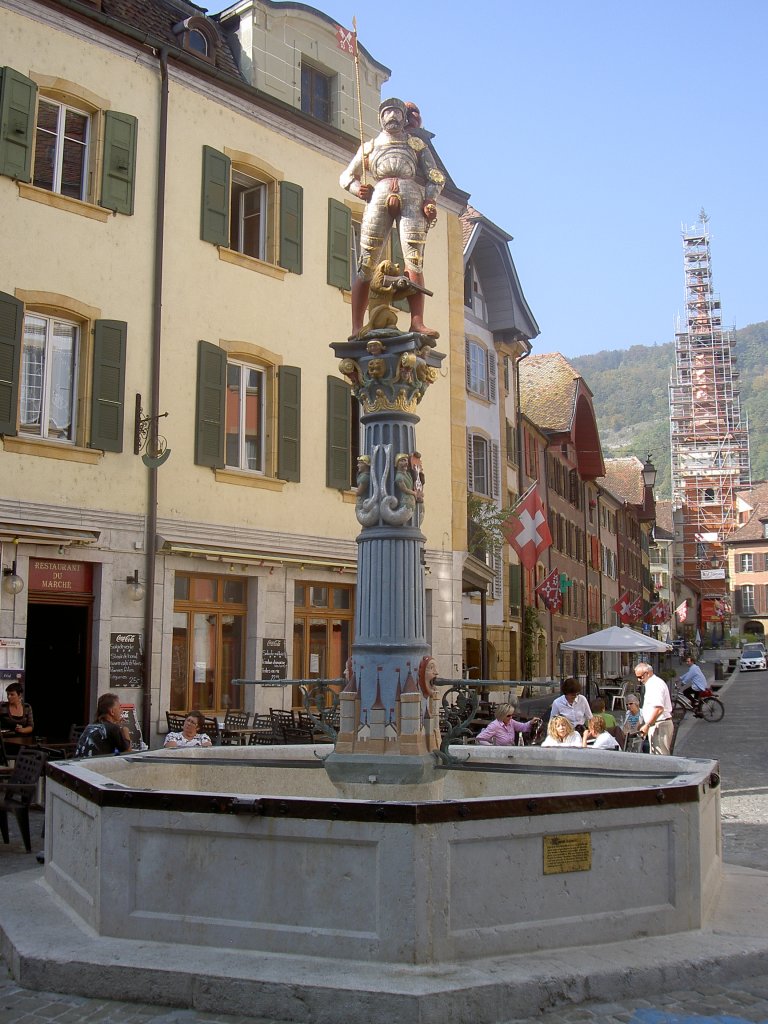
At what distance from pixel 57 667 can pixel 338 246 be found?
9.32m

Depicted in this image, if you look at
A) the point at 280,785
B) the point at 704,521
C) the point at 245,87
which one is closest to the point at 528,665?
the point at 245,87

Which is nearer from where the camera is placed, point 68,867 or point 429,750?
point 68,867

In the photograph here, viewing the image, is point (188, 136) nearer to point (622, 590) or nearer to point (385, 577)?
point (385, 577)

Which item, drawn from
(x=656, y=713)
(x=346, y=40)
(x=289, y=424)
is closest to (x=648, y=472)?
(x=289, y=424)

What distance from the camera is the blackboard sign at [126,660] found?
16438mm

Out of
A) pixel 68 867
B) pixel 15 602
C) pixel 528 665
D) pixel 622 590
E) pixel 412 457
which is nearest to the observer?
pixel 68 867

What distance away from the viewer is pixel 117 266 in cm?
1719

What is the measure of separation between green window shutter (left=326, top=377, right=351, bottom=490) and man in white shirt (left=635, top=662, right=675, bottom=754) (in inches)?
306

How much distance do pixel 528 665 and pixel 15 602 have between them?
22.0 m

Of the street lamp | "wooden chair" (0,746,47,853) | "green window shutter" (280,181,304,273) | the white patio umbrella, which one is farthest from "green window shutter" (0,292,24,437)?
the street lamp

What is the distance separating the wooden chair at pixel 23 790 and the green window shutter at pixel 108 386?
7271mm

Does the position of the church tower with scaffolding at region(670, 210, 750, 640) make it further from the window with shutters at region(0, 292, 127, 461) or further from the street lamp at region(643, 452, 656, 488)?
the window with shutters at region(0, 292, 127, 461)

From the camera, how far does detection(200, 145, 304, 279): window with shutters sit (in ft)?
63.5

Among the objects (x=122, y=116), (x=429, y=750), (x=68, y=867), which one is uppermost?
(x=122, y=116)
